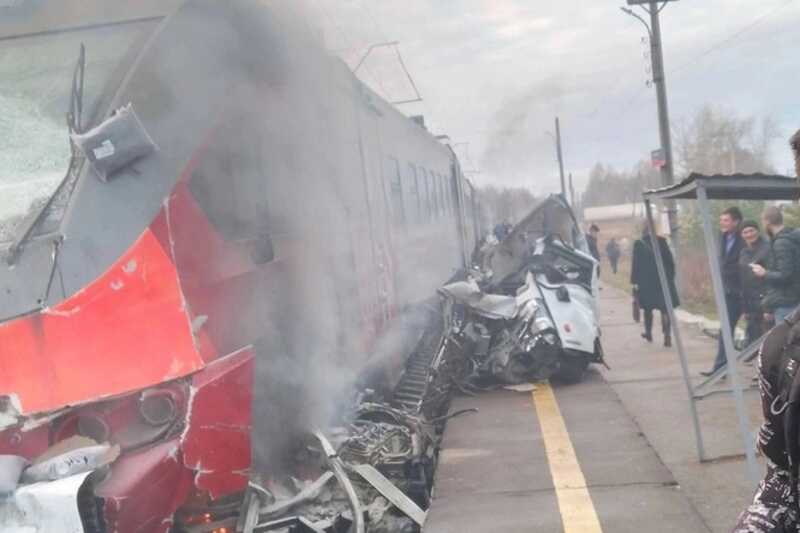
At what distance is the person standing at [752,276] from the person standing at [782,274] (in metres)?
0.15

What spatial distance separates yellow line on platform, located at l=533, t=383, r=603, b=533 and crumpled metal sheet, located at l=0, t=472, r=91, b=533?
8.68 feet

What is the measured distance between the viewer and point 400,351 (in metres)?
7.90

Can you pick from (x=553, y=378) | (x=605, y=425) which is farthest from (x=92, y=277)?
(x=553, y=378)

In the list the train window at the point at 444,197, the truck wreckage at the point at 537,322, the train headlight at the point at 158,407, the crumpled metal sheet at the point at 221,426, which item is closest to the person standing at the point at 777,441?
the crumpled metal sheet at the point at 221,426

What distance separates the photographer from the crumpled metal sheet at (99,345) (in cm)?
315

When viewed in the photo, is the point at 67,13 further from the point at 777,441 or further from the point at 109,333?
the point at 777,441

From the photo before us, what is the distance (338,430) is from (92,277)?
88.2 inches

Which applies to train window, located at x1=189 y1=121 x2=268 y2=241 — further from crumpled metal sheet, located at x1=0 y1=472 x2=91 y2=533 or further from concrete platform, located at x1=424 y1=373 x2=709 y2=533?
concrete platform, located at x1=424 y1=373 x2=709 y2=533

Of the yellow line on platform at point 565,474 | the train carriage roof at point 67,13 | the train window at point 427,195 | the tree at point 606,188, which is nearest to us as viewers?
the train carriage roof at point 67,13

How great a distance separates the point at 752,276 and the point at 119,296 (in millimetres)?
5915

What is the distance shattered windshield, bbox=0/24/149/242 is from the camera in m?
3.53

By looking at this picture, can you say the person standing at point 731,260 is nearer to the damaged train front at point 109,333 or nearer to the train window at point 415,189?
the train window at point 415,189

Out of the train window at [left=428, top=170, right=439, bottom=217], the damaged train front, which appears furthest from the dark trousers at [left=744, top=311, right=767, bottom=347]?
the damaged train front

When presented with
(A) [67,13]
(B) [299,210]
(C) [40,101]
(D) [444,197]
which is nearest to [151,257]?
(C) [40,101]
